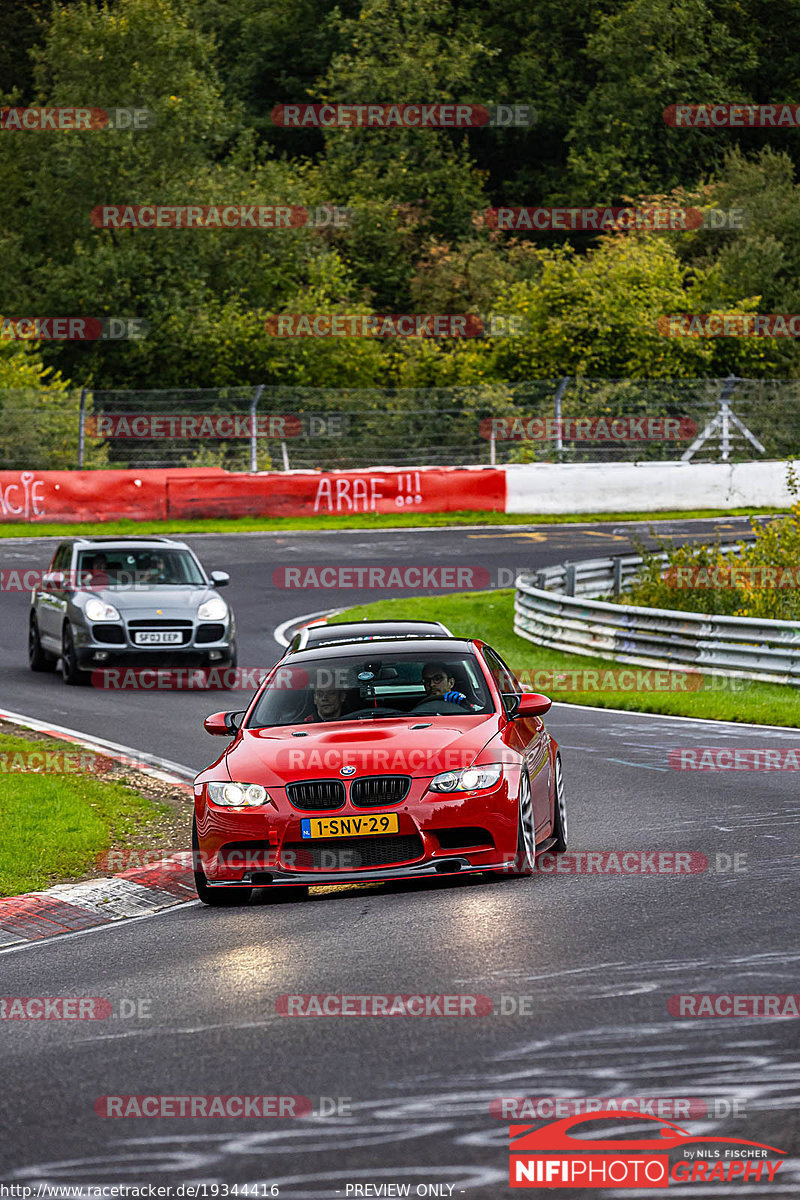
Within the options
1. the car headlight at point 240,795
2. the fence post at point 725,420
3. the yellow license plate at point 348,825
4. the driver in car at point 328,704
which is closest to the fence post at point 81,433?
the fence post at point 725,420

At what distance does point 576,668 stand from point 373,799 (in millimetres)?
12211

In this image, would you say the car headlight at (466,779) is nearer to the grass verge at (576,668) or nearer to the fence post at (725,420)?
the grass verge at (576,668)

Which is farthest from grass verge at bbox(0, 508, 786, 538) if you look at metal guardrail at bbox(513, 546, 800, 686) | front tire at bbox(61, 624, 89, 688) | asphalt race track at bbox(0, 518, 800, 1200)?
asphalt race track at bbox(0, 518, 800, 1200)

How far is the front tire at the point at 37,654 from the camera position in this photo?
21.1 m

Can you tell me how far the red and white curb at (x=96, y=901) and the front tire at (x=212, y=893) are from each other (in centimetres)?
30

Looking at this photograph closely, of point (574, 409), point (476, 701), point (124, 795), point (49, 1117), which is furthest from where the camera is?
point (574, 409)

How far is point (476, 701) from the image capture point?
33.1ft

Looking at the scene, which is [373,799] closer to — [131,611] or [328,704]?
[328,704]

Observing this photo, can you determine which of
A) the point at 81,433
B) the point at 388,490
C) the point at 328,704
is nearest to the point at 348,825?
the point at 328,704

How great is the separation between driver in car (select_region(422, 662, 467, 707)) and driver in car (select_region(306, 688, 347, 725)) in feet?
1.64

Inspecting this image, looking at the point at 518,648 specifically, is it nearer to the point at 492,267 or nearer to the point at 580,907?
the point at 580,907

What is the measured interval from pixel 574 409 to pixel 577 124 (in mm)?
29330

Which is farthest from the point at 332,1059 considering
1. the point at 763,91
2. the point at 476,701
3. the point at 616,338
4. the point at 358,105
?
the point at 763,91

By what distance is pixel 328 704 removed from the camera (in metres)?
10.2
